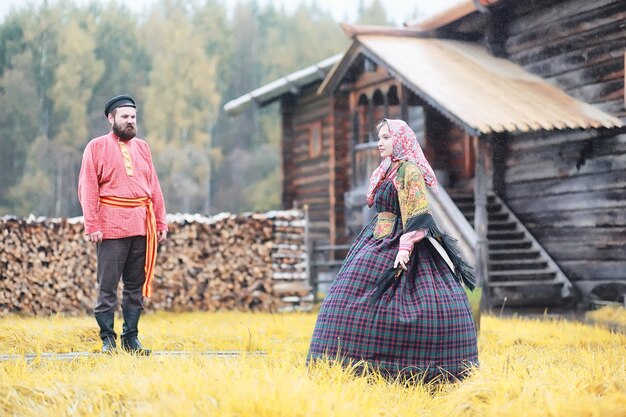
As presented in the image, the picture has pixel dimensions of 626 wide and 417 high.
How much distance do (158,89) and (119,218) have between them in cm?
2785

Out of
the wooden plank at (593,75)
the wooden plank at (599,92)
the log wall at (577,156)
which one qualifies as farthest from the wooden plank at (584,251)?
the wooden plank at (593,75)

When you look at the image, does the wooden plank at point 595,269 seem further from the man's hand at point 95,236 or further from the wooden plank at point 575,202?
the man's hand at point 95,236

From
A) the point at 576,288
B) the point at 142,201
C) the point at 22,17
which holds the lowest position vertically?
the point at 576,288

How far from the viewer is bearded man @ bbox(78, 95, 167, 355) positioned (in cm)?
603

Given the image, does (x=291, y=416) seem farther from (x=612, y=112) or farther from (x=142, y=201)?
(x=612, y=112)

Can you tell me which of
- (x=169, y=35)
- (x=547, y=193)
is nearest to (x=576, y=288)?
(x=547, y=193)

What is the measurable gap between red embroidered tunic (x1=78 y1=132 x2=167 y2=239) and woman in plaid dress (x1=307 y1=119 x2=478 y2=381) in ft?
5.66

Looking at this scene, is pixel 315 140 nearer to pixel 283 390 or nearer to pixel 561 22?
pixel 561 22

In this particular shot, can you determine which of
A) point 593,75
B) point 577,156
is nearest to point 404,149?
point 577,156

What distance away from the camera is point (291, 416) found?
3.79m

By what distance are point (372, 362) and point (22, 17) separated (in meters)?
27.1

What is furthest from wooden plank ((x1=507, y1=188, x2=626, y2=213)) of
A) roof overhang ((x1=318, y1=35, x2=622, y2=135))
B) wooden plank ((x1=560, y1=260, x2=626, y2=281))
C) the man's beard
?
the man's beard

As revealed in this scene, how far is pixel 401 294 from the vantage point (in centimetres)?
506

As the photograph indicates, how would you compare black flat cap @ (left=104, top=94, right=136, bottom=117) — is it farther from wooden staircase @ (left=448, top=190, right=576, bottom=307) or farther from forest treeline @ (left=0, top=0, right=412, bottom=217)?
forest treeline @ (left=0, top=0, right=412, bottom=217)
